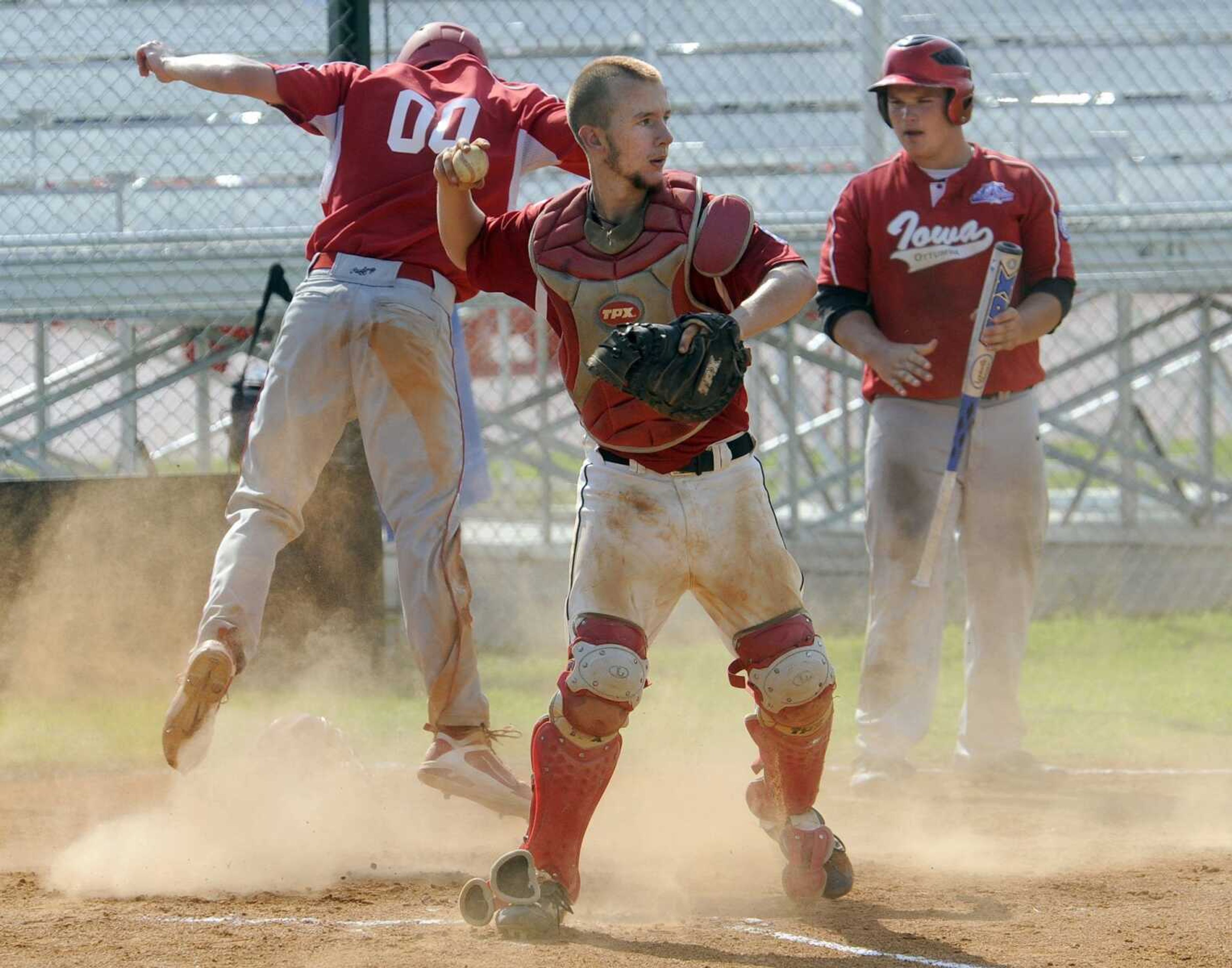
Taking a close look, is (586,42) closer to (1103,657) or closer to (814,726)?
(1103,657)

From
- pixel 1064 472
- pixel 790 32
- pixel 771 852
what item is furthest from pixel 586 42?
pixel 771 852

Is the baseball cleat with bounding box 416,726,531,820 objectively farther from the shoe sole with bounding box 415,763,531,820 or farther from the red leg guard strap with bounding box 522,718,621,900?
the red leg guard strap with bounding box 522,718,621,900

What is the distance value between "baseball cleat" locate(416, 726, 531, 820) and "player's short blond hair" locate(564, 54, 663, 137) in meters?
1.76

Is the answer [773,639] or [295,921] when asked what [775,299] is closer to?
[773,639]

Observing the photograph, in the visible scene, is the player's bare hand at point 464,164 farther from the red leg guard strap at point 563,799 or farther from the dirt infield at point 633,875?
the dirt infield at point 633,875

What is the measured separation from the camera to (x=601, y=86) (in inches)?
143

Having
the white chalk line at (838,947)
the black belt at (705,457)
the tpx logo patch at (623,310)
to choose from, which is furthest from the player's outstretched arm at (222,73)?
the white chalk line at (838,947)

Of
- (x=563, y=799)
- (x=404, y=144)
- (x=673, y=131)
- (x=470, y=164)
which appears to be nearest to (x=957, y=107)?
(x=404, y=144)

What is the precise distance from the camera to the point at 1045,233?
5.39 metres

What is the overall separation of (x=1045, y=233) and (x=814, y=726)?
244 cm

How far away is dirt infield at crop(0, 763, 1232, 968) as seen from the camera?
3227mm

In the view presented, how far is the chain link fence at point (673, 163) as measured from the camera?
793 centimetres

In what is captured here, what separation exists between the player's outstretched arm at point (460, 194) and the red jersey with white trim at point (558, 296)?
0.04m

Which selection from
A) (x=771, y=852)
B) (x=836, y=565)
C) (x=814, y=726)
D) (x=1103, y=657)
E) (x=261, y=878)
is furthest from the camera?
(x=836, y=565)
